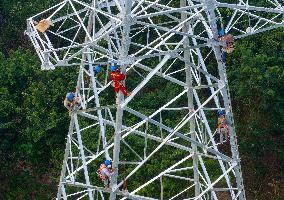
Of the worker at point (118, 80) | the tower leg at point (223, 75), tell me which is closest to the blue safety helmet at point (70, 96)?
the worker at point (118, 80)

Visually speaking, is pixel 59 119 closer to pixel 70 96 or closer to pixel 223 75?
pixel 70 96

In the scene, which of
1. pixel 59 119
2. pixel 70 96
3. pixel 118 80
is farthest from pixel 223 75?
pixel 59 119

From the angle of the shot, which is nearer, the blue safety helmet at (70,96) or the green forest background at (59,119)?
the blue safety helmet at (70,96)

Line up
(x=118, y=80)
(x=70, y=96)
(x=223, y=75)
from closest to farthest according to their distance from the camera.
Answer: (x=118, y=80)
(x=223, y=75)
(x=70, y=96)

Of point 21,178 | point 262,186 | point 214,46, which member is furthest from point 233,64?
point 214,46

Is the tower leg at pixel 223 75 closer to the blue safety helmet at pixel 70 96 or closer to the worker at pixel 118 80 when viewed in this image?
the worker at pixel 118 80

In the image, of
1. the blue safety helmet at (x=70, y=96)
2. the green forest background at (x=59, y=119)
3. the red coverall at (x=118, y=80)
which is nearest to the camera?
the red coverall at (x=118, y=80)

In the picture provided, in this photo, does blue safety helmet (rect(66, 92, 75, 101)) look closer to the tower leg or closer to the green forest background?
the tower leg

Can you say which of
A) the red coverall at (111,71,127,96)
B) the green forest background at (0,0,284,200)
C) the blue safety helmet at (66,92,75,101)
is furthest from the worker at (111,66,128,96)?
the green forest background at (0,0,284,200)
